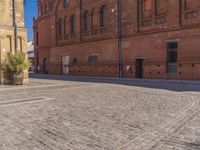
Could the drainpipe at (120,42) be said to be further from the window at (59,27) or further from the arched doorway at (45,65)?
the arched doorway at (45,65)

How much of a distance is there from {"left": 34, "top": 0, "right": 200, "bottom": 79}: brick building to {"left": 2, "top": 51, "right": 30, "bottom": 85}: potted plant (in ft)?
39.1

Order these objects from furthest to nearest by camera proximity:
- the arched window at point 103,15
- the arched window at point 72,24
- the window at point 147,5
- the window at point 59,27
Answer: the window at point 59,27 → the arched window at point 72,24 → the arched window at point 103,15 → the window at point 147,5

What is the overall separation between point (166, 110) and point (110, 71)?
21.4 metres

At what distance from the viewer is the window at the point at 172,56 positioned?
77.5ft

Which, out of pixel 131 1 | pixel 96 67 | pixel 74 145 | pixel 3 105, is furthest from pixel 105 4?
pixel 74 145

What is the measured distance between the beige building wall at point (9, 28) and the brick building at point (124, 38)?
11.6 meters

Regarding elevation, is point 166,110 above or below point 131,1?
below

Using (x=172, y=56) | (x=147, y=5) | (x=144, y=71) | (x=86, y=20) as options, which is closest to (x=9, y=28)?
(x=144, y=71)

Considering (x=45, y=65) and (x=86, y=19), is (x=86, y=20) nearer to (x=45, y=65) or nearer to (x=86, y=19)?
(x=86, y=19)

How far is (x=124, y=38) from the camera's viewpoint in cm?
2830

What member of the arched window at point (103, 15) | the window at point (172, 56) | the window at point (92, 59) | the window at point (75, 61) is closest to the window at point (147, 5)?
the window at point (172, 56)

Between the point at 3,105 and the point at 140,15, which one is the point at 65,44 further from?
the point at 3,105

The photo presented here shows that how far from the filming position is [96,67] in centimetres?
3188

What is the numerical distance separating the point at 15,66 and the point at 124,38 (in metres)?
13.2
